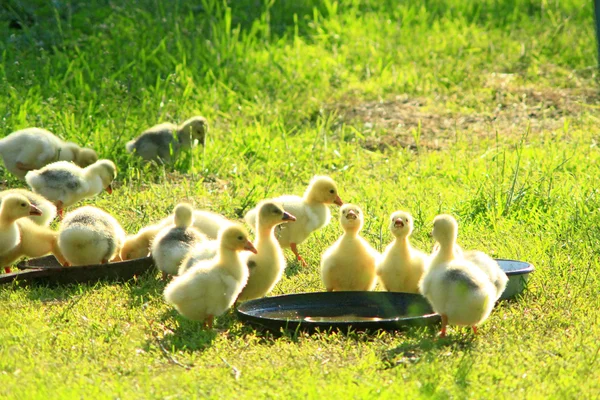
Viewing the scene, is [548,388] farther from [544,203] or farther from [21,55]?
[21,55]

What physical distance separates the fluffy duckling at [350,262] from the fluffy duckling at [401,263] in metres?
0.10

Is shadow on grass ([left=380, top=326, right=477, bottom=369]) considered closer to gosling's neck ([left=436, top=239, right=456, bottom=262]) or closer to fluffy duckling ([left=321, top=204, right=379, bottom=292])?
gosling's neck ([left=436, top=239, right=456, bottom=262])

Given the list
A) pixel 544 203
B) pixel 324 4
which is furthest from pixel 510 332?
pixel 324 4

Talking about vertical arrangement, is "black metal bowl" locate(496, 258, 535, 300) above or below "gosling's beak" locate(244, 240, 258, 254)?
below

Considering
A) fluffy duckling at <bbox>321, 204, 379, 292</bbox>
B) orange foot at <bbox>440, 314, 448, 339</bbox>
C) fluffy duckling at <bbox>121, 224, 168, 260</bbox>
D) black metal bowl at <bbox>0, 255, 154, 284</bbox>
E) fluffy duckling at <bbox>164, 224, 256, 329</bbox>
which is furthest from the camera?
fluffy duckling at <bbox>121, 224, 168, 260</bbox>

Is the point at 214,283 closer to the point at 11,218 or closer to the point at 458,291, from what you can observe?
the point at 458,291

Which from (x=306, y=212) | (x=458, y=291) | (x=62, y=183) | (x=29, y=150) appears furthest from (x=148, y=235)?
(x=458, y=291)

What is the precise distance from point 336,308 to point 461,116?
5888mm

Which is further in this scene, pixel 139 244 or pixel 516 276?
pixel 139 244

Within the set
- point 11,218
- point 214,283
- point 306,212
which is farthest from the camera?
point 306,212

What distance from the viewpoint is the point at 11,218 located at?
22.4ft

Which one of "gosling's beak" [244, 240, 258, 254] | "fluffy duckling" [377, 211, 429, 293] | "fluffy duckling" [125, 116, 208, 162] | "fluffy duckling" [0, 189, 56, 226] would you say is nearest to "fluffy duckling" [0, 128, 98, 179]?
"fluffy duckling" [125, 116, 208, 162]

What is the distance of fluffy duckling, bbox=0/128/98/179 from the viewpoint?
8672mm

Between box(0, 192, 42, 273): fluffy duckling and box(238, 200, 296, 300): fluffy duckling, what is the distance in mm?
1595
